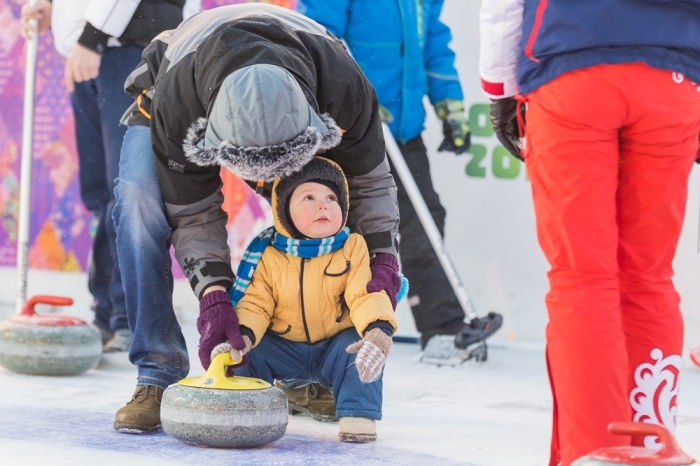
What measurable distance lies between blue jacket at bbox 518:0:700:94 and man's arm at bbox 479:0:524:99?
3.1 inches

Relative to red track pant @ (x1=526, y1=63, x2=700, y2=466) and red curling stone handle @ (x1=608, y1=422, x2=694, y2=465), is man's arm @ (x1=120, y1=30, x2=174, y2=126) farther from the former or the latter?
red curling stone handle @ (x1=608, y1=422, x2=694, y2=465)

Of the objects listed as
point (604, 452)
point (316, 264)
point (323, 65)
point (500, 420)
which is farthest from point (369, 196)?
point (604, 452)

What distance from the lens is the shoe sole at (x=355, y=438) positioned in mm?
2281

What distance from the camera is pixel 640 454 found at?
149 centimetres

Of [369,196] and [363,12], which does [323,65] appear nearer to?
[369,196]

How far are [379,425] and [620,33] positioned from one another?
1.22 metres

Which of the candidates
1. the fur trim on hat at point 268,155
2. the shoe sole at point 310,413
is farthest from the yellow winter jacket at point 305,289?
the fur trim on hat at point 268,155

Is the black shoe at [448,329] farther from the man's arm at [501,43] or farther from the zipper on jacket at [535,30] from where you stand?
the zipper on jacket at [535,30]

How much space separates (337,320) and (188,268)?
39cm

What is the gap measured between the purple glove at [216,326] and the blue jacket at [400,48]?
169cm

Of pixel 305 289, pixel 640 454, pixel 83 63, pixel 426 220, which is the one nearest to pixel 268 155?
pixel 305 289

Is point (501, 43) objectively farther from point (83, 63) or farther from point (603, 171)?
point (83, 63)

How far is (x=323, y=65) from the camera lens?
2209 mm

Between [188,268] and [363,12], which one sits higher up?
[363,12]
